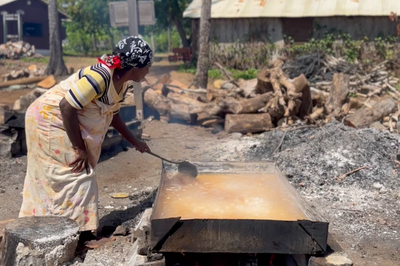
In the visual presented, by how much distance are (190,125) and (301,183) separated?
4368mm

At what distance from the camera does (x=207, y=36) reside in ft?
47.0

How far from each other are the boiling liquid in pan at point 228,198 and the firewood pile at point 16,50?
23.8 meters

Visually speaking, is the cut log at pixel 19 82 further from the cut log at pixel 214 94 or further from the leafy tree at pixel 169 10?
the leafy tree at pixel 169 10

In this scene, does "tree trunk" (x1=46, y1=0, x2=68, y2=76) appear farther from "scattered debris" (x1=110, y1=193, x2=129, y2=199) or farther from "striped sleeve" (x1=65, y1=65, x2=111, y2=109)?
"striped sleeve" (x1=65, y1=65, x2=111, y2=109)

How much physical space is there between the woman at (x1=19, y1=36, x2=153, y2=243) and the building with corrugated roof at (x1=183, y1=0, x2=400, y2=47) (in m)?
15.4

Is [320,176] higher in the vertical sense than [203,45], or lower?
lower

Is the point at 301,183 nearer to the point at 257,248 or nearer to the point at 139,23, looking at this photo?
the point at 257,248

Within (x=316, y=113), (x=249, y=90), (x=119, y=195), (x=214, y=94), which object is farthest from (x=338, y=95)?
(x=119, y=195)

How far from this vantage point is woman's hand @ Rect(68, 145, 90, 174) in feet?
12.3

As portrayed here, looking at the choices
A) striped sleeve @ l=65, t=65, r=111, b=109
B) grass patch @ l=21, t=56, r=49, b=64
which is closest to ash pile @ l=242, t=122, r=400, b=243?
striped sleeve @ l=65, t=65, r=111, b=109

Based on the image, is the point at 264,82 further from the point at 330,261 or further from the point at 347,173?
the point at 330,261

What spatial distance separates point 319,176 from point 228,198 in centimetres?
278

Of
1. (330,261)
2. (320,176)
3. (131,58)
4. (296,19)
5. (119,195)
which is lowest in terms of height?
(119,195)

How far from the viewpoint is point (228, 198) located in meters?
3.62
